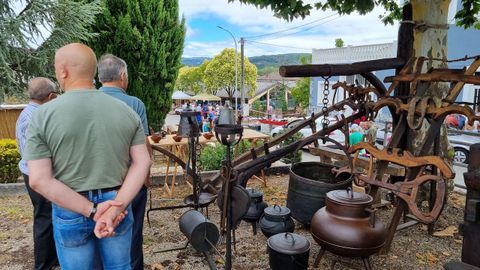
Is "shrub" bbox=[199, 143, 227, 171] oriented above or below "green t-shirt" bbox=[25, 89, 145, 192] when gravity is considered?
below

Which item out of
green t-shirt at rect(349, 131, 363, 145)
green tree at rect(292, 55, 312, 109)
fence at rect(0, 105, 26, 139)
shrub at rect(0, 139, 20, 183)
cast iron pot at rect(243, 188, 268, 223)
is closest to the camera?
cast iron pot at rect(243, 188, 268, 223)

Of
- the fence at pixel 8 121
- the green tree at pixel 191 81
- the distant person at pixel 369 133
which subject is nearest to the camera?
the distant person at pixel 369 133

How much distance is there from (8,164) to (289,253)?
562 centimetres

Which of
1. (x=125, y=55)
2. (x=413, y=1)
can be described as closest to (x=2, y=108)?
(x=125, y=55)

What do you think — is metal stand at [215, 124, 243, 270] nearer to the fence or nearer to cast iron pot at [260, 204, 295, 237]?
cast iron pot at [260, 204, 295, 237]

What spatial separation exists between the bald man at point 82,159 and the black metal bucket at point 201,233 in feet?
4.60

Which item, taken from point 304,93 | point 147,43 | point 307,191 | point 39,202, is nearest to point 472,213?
point 307,191

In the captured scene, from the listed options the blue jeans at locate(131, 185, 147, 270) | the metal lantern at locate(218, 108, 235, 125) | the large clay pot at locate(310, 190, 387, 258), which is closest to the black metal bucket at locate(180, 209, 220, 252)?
the blue jeans at locate(131, 185, 147, 270)

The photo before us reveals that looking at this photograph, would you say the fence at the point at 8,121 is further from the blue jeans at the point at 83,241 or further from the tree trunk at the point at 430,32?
the tree trunk at the point at 430,32

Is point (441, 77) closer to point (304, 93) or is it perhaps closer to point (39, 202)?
point (39, 202)

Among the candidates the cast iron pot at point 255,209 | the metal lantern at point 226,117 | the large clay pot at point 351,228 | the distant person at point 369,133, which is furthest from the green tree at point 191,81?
the large clay pot at point 351,228

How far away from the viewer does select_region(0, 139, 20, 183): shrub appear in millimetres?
6098

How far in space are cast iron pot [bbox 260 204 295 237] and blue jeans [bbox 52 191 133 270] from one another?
73.9 inches

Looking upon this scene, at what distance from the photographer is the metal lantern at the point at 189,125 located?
12.3 ft
